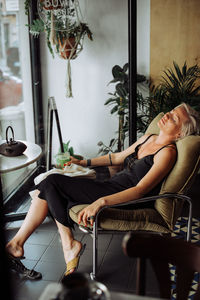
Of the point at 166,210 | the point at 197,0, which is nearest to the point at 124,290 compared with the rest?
the point at 166,210

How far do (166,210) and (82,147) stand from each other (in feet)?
5.27

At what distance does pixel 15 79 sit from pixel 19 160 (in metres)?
0.80

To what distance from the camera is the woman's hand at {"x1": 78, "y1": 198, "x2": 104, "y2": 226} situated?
2100mm

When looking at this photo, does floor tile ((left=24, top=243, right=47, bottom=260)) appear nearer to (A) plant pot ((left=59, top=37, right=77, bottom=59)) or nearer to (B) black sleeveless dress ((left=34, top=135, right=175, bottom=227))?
(B) black sleeveless dress ((left=34, top=135, right=175, bottom=227))

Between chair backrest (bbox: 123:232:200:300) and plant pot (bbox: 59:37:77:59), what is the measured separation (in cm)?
216

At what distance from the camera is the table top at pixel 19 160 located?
231 centimetres

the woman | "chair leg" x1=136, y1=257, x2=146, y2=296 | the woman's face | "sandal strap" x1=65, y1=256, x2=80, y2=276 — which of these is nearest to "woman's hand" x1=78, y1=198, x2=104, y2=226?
the woman

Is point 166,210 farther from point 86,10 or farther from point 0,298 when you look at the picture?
point 86,10

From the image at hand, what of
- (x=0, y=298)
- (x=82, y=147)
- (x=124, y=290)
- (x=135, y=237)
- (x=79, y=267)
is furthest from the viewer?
(x=82, y=147)

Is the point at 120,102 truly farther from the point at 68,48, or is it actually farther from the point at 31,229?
the point at 31,229

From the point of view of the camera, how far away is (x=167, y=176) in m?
2.23

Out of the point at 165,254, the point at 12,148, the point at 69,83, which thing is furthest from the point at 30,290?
the point at 69,83

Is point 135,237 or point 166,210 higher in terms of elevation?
point 135,237

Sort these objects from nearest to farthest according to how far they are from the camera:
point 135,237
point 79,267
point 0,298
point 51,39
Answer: point 0,298
point 135,237
point 79,267
point 51,39
